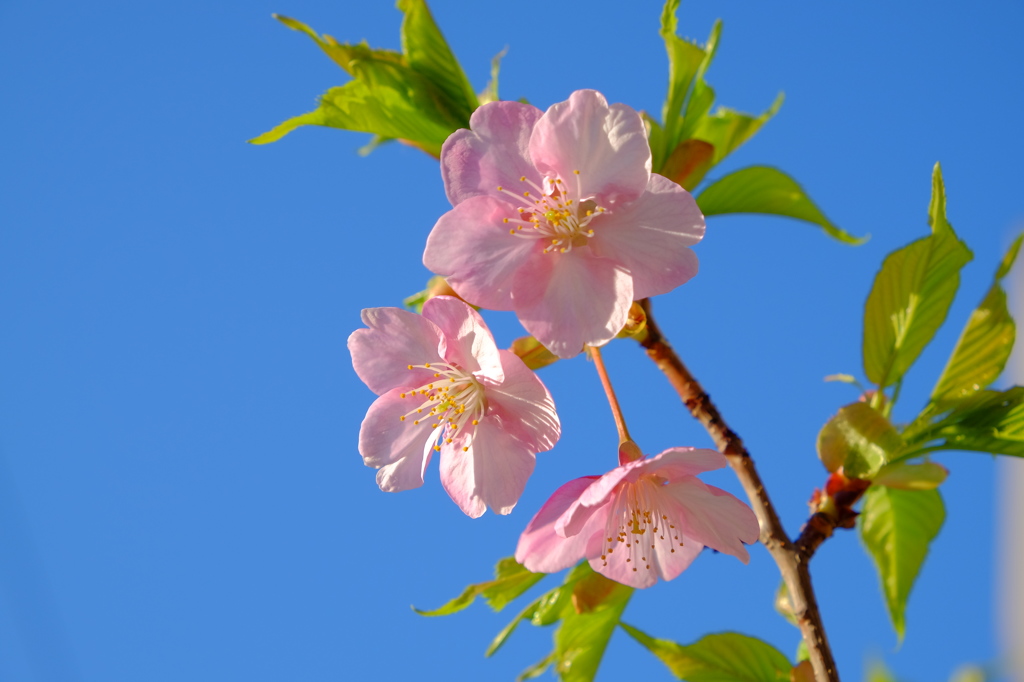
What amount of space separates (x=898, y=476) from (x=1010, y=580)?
20.2 feet

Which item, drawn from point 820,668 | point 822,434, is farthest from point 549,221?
point 820,668

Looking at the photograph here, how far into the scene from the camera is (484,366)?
0.74 meters

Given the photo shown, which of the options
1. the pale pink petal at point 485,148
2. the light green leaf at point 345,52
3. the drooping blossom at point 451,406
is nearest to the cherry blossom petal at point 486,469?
the drooping blossom at point 451,406

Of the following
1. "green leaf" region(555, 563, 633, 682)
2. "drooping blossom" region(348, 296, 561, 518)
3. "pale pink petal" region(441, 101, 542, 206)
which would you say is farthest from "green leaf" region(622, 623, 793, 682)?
"pale pink petal" region(441, 101, 542, 206)

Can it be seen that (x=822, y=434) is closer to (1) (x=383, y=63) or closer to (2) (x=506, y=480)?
(2) (x=506, y=480)

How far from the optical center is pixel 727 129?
104 cm

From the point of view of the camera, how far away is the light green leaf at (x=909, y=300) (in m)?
0.84

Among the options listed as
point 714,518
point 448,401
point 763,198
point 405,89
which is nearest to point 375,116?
point 405,89

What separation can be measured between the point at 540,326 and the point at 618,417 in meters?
0.15

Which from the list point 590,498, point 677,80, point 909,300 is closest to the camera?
point 590,498

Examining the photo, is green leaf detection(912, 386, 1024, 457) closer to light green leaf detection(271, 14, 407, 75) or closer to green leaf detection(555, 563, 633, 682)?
green leaf detection(555, 563, 633, 682)

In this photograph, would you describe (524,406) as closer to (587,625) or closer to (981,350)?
(587,625)

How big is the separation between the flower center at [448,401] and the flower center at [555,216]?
155mm

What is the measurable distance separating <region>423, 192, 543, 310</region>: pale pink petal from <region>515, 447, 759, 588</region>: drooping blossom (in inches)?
7.2
